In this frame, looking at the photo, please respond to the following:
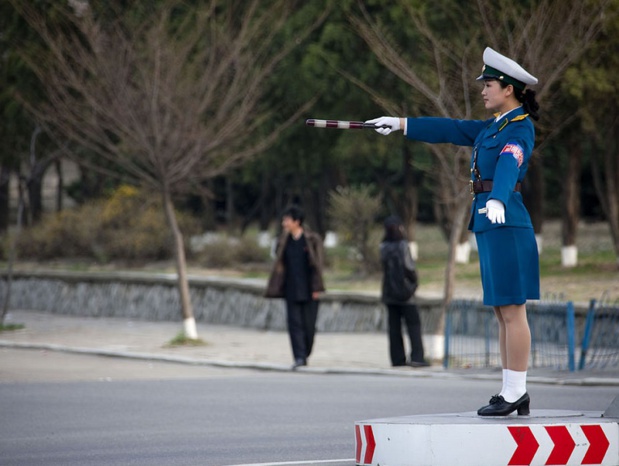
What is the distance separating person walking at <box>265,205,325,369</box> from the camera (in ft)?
54.0

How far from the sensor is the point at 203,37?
87.3 ft

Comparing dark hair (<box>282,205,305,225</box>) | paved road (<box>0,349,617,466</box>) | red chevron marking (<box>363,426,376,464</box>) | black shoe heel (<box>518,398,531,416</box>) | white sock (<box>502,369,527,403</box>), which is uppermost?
dark hair (<box>282,205,305,225</box>)

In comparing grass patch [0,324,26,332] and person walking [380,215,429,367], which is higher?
person walking [380,215,429,367]

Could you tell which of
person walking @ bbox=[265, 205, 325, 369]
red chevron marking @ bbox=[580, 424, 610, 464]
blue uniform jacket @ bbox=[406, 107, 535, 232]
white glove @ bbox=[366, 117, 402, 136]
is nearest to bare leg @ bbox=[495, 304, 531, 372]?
blue uniform jacket @ bbox=[406, 107, 535, 232]

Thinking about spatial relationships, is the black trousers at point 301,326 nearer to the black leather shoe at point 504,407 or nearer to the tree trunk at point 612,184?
the black leather shoe at point 504,407

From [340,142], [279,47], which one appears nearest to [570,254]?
[340,142]

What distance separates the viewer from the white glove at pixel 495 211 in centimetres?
716

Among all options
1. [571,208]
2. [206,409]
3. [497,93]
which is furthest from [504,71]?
[571,208]

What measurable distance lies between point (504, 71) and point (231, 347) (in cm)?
1310

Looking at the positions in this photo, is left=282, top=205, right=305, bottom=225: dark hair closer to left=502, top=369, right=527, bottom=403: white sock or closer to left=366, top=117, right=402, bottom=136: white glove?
left=366, top=117, right=402, bottom=136: white glove

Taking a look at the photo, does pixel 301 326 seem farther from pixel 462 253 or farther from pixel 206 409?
pixel 462 253

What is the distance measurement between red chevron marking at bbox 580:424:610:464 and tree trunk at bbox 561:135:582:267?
21543 millimetres

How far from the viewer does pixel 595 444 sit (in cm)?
675

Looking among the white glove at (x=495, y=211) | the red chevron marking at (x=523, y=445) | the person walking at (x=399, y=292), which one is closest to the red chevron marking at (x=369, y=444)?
the red chevron marking at (x=523, y=445)
